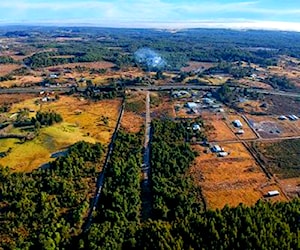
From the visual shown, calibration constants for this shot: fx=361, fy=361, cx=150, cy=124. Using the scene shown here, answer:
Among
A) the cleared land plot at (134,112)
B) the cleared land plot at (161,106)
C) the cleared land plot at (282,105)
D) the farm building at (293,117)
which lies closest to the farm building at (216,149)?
the cleared land plot at (134,112)

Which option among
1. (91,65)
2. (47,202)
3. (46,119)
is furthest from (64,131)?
(91,65)

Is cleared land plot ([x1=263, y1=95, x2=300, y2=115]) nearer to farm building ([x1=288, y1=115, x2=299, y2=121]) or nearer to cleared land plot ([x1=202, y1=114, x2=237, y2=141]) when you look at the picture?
farm building ([x1=288, y1=115, x2=299, y2=121])

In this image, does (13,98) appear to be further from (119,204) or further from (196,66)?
(196,66)

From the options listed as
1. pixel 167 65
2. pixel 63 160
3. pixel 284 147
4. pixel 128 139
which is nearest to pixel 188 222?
pixel 63 160

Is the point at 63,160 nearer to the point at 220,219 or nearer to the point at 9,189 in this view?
the point at 9,189

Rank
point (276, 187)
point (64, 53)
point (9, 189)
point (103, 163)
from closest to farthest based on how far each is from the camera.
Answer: point (9, 189) < point (276, 187) < point (103, 163) < point (64, 53)
